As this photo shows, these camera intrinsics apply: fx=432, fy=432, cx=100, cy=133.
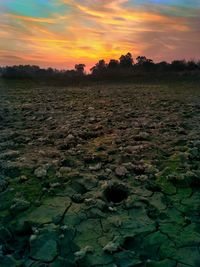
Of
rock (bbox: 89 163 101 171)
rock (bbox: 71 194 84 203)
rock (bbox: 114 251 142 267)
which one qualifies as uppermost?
rock (bbox: 89 163 101 171)

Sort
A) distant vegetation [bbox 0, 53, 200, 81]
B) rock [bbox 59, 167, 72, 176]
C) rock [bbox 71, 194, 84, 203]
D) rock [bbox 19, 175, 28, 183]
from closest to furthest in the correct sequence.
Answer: rock [bbox 71, 194, 84, 203], rock [bbox 19, 175, 28, 183], rock [bbox 59, 167, 72, 176], distant vegetation [bbox 0, 53, 200, 81]

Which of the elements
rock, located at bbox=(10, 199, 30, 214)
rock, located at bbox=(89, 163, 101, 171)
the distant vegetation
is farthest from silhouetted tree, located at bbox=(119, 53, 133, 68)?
rock, located at bbox=(10, 199, 30, 214)

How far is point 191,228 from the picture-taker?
19.9 feet

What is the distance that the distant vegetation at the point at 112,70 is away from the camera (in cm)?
2858

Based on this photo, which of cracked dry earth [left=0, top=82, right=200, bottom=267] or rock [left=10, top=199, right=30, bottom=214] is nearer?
cracked dry earth [left=0, top=82, right=200, bottom=267]

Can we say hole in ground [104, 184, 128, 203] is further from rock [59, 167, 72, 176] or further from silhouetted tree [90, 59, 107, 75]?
silhouetted tree [90, 59, 107, 75]

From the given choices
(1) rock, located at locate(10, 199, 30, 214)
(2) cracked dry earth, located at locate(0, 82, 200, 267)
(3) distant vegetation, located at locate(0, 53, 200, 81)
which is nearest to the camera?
(2) cracked dry earth, located at locate(0, 82, 200, 267)

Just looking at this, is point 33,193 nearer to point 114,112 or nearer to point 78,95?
point 114,112

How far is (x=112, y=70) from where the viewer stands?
30.7 m

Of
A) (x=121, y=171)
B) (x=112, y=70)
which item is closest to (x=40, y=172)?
(x=121, y=171)

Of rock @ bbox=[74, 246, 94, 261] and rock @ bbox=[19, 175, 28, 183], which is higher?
rock @ bbox=[19, 175, 28, 183]

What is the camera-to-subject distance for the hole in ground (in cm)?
699

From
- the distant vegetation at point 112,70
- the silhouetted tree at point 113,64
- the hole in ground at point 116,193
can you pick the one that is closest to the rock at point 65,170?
the hole in ground at point 116,193

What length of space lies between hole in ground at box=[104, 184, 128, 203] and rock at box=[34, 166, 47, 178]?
1.32 m
